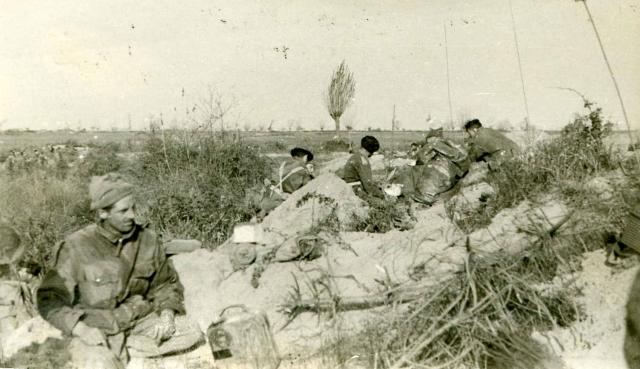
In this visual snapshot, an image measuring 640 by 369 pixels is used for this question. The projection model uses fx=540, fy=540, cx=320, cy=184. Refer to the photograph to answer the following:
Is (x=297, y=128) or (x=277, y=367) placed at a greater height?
(x=297, y=128)

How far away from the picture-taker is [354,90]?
17.4 metres

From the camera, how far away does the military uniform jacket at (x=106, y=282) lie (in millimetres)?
3588

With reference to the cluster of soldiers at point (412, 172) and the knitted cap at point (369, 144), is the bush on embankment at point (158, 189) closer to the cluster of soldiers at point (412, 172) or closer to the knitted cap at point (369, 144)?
the cluster of soldiers at point (412, 172)

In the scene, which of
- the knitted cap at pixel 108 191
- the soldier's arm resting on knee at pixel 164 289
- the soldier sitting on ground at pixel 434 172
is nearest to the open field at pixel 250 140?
the soldier sitting on ground at pixel 434 172

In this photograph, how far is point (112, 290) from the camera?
384 cm

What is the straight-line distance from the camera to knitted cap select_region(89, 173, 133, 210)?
371cm

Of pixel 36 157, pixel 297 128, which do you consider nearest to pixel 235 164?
pixel 36 157

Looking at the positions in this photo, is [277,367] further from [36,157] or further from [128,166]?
[36,157]

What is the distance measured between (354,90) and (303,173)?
929cm

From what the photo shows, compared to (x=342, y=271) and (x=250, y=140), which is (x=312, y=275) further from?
(x=250, y=140)

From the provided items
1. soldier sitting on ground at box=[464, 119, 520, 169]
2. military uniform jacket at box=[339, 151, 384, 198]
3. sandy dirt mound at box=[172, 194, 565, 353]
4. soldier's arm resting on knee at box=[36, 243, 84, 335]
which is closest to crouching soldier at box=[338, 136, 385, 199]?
military uniform jacket at box=[339, 151, 384, 198]

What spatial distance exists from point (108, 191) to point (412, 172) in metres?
5.75

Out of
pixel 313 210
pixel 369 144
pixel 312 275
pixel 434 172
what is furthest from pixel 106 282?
pixel 434 172

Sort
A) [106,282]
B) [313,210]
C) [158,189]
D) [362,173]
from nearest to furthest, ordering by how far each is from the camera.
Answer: [106,282], [313,210], [362,173], [158,189]
